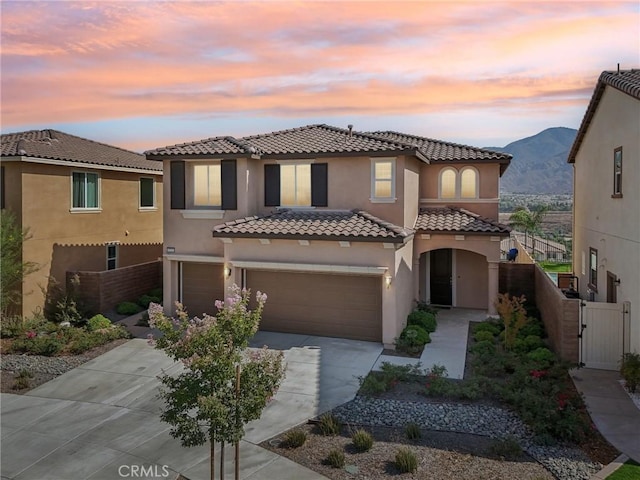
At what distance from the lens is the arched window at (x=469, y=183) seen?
67.1 feet

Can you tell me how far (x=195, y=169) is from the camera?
18.1 metres

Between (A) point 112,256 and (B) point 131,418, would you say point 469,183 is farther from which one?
(A) point 112,256

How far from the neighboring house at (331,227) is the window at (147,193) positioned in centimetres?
648

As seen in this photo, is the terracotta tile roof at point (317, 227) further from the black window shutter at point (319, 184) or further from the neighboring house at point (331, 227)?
the black window shutter at point (319, 184)

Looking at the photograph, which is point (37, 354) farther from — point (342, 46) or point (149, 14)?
point (342, 46)

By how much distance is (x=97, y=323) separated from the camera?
1670cm

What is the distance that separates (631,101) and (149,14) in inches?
525

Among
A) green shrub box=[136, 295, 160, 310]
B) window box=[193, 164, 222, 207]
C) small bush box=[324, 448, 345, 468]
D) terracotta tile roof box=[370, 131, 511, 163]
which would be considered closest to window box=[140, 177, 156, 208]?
green shrub box=[136, 295, 160, 310]

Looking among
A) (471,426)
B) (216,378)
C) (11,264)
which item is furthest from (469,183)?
(11,264)

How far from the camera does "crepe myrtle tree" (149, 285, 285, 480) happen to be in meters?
6.82

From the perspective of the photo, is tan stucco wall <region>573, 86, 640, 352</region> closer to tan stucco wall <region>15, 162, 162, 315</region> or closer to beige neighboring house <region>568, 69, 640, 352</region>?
beige neighboring house <region>568, 69, 640, 352</region>

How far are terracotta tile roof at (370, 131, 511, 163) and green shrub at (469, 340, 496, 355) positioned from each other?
8.12 m

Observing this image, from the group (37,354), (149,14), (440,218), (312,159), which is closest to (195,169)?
(312,159)

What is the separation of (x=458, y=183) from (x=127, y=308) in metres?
14.6
